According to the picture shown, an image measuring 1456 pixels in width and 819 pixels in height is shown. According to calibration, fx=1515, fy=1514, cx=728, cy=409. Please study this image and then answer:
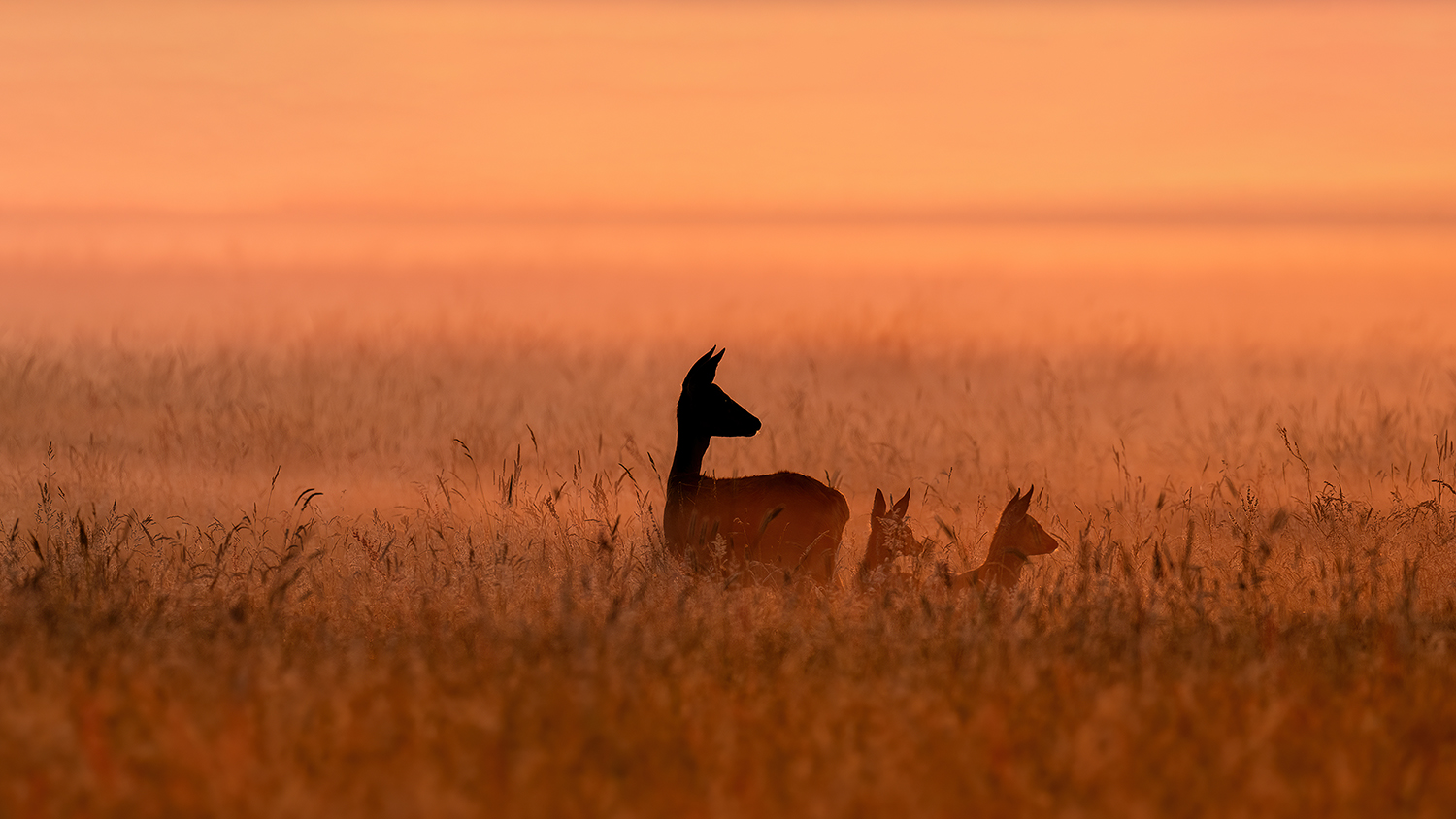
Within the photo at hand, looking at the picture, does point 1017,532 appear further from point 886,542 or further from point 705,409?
point 705,409

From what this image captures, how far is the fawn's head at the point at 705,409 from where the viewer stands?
9742 millimetres

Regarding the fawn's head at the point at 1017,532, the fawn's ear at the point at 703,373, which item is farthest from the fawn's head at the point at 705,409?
the fawn's head at the point at 1017,532

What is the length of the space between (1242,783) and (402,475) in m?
9.68

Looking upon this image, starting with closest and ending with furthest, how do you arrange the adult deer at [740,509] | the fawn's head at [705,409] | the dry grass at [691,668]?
1. the dry grass at [691,668]
2. the adult deer at [740,509]
3. the fawn's head at [705,409]

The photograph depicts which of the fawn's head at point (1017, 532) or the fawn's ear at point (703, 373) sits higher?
the fawn's ear at point (703, 373)

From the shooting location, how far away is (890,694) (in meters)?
5.95

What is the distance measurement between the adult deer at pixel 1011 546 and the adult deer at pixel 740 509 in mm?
871

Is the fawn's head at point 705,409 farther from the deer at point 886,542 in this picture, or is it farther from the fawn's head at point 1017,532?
the fawn's head at point 1017,532

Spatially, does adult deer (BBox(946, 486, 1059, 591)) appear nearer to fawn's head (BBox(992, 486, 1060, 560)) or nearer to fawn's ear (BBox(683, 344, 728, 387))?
fawn's head (BBox(992, 486, 1060, 560))

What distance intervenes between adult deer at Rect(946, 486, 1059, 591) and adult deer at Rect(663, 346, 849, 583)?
87 cm

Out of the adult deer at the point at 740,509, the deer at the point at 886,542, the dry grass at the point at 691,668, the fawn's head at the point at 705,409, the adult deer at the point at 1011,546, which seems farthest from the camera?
the fawn's head at the point at 705,409

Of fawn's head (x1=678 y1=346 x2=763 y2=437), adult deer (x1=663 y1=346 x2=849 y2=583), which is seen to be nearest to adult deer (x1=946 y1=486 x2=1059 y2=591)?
adult deer (x1=663 y1=346 x2=849 y2=583)

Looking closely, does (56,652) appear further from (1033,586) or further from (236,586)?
(1033,586)

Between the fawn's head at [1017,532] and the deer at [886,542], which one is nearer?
the deer at [886,542]
